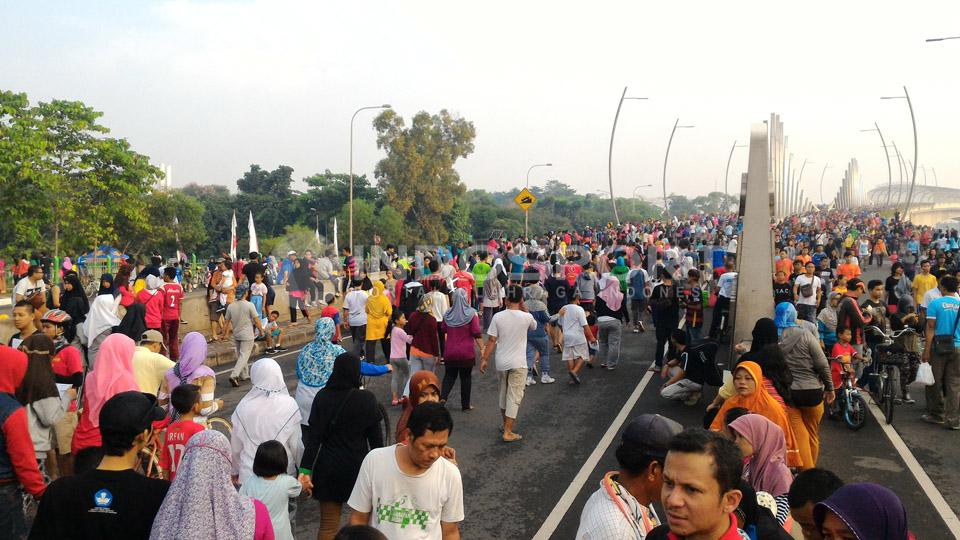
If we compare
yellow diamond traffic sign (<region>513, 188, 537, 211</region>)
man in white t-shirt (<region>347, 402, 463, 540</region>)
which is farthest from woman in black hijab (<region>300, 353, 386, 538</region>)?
yellow diamond traffic sign (<region>513, 188, 537, 211</region>)

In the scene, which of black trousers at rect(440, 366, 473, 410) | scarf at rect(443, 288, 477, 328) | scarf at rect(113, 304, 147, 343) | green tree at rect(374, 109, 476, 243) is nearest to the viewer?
scarf at rect(443, 288, 477, 328)

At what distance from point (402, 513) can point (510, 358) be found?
518cm

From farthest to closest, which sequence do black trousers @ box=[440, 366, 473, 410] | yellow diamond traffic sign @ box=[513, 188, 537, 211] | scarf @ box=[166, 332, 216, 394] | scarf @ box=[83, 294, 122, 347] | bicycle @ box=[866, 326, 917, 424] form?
yellow diamond traffic sign @ box=[513, 188, 537, 211]
black trousers @ box=[440, 366, 473, 410]
scarf @ box=[83, 294, 122, 347]
bicycle @ box=[866, 326, 917, 424]
scarf @ box=[166, 332, 216, 394]

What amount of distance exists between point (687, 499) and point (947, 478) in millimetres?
6186

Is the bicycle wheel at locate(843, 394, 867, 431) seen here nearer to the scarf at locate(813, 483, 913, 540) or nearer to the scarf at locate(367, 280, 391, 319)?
the scarf at locate(367, 280, 391, 319)

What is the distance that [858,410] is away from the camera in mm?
8945

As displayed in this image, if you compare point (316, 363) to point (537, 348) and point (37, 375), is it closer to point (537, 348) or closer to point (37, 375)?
point (37, 375)

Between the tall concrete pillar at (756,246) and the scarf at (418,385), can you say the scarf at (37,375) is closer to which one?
the scarf at (418,385)

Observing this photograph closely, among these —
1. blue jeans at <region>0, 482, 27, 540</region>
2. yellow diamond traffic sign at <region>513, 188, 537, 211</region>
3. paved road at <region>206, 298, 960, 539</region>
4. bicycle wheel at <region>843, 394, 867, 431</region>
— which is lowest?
paved road at <region>206, 298, 960, 539</region>

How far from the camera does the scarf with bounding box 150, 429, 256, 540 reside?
9.66 ft

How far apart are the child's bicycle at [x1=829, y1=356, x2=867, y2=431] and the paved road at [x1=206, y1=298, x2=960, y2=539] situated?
133mm

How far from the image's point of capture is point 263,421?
16.3ft

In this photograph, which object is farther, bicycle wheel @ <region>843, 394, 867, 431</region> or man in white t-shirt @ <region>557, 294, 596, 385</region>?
man in white t-shirt @ <region>557, 294, 596, 385</region>

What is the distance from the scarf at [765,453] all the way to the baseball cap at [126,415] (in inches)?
129
